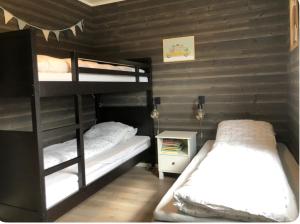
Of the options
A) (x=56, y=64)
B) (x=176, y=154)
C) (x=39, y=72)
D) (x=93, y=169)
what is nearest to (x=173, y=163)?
(x=176, y=154)

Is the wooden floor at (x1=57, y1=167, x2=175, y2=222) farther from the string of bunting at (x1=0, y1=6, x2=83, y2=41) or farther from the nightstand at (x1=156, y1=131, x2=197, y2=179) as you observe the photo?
the string of bunting at (x1=0, y1=6, x2=83, y2=41)

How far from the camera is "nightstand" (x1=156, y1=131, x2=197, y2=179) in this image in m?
3.21

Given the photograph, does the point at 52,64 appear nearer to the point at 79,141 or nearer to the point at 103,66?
the point at 79,141

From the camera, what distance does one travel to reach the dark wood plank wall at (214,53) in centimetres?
308

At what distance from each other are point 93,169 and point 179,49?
74.6 inches

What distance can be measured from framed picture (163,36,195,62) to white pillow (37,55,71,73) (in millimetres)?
1616

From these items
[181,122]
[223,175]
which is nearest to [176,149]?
[181,122]

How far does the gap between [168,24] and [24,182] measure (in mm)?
2554

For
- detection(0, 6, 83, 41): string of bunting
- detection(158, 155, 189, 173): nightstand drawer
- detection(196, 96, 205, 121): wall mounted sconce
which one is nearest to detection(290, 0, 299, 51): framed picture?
detection(196, 96, 205, 121): wall mounted sconce

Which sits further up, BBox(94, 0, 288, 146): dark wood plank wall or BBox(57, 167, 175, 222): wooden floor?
BBox(94, 0, 288, 146): dark wood plank wall

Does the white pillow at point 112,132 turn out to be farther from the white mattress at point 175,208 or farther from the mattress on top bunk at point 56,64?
the white mattress at point 175,208

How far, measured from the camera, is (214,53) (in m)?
3.33

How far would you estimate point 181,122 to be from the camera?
11.8ft

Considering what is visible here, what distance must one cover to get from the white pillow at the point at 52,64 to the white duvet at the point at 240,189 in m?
1.32
